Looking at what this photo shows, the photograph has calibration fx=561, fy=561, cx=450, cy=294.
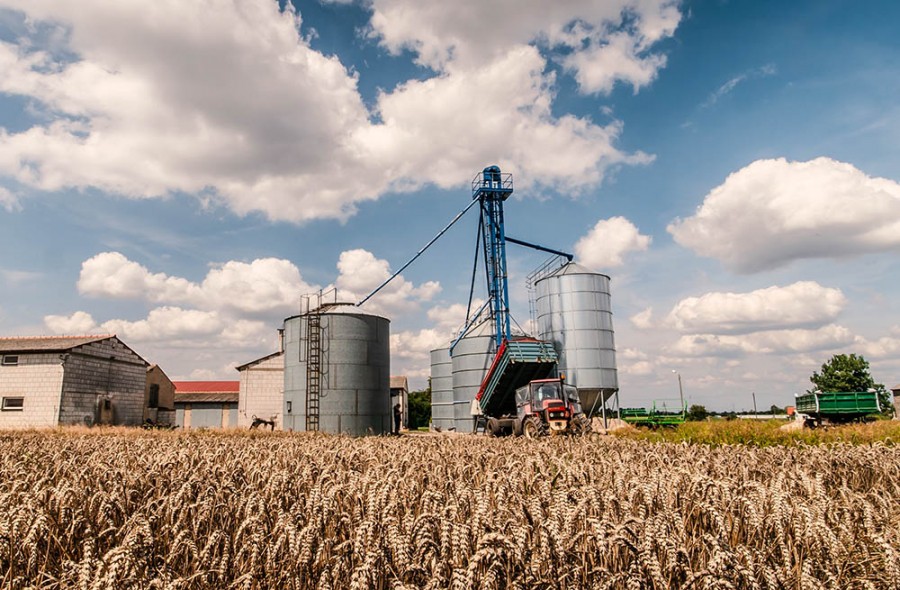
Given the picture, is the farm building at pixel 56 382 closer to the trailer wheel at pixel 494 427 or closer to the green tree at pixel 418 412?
the trailer wheel at pixel 494 427

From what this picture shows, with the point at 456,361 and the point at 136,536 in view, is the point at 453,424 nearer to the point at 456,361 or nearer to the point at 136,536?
the point at 456,361

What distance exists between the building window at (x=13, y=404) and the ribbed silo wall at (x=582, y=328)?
32.9 metres

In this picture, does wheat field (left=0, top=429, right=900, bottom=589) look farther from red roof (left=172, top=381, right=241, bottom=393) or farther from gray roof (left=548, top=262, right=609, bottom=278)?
red roof (left=172, top=381, right=241, bottom=393)

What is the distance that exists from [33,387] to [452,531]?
41.5 meters

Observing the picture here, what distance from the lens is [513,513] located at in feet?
15.1

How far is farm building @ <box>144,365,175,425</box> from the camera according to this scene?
162 ft

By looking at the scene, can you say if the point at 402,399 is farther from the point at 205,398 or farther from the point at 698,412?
the point at 698,412

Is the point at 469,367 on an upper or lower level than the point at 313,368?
upper

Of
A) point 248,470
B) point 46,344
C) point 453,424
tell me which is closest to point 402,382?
point 453,424

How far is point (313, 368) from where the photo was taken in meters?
29.4

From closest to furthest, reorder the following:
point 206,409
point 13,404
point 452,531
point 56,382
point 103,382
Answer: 1. point 452,531
2. point 56,382
3. point 13,404
4. point 103,382
5. point 206,409

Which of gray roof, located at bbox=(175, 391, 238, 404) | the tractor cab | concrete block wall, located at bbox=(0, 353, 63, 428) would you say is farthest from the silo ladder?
gray roof, located at bbox=(175, 391, 238, 404)

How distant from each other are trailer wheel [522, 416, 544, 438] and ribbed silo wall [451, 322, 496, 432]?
11.7 meters

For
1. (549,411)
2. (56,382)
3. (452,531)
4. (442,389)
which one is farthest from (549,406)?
(56,382)
